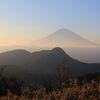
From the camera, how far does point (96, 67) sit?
538 feet

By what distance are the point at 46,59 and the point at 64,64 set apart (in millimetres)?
152133

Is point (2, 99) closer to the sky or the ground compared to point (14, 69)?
closer to the sky

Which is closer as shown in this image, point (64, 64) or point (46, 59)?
point (64, 64)

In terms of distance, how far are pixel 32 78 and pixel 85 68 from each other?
47149 millimetres

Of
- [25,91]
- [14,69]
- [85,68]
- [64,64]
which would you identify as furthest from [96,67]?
[25,91]

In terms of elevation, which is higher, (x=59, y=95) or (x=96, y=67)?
(x=59, y=95)

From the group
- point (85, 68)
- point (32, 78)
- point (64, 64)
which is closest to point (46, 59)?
point (85, 68)

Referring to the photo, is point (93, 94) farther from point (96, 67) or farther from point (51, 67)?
point (51, 67)

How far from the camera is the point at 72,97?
1080 centimetres

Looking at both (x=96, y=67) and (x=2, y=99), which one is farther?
(x=96, y=67)

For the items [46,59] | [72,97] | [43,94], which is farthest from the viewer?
[46,59]

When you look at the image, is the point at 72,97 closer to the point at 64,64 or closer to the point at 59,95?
the point at 59,95

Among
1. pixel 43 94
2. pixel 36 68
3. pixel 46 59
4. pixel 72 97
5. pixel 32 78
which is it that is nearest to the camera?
pixel 72 97

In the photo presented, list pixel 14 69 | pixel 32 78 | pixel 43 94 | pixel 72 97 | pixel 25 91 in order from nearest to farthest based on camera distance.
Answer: pixel 72 97 < pixel 43 94 < pixel 25 91 < pixel 32 78 < pixel 14 69
